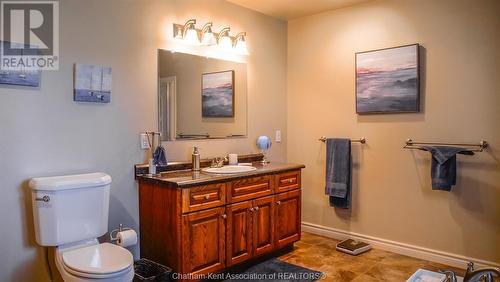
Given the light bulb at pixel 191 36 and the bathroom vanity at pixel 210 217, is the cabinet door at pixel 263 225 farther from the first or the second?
the light bulb at pixel 191 36

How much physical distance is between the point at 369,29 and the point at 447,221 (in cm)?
181

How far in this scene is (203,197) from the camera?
2510mm

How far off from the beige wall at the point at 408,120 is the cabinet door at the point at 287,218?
627mm

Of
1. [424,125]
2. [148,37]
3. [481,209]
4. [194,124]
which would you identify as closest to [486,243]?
[481,209]

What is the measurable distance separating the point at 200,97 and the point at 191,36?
0.51 meters

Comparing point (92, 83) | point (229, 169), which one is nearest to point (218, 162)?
point (229, 169)

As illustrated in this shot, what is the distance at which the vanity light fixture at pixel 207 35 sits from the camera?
3071 millimetres

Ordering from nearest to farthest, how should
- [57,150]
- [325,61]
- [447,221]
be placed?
[57,150] < [447,221] < [325,61]

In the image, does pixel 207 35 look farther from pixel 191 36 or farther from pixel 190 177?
pixel 190 177

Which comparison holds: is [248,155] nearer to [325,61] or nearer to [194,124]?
[194,124]

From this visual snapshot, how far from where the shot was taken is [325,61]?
3.73 m

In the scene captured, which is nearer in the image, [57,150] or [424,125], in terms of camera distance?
[57,150]

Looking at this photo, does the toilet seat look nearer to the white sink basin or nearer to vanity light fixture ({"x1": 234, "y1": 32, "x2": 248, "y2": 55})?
the white sink basin

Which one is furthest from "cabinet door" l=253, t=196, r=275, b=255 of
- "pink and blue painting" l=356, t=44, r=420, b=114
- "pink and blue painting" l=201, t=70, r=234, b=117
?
"pink and blue painting" l=356, t=44, r=420, b=114
